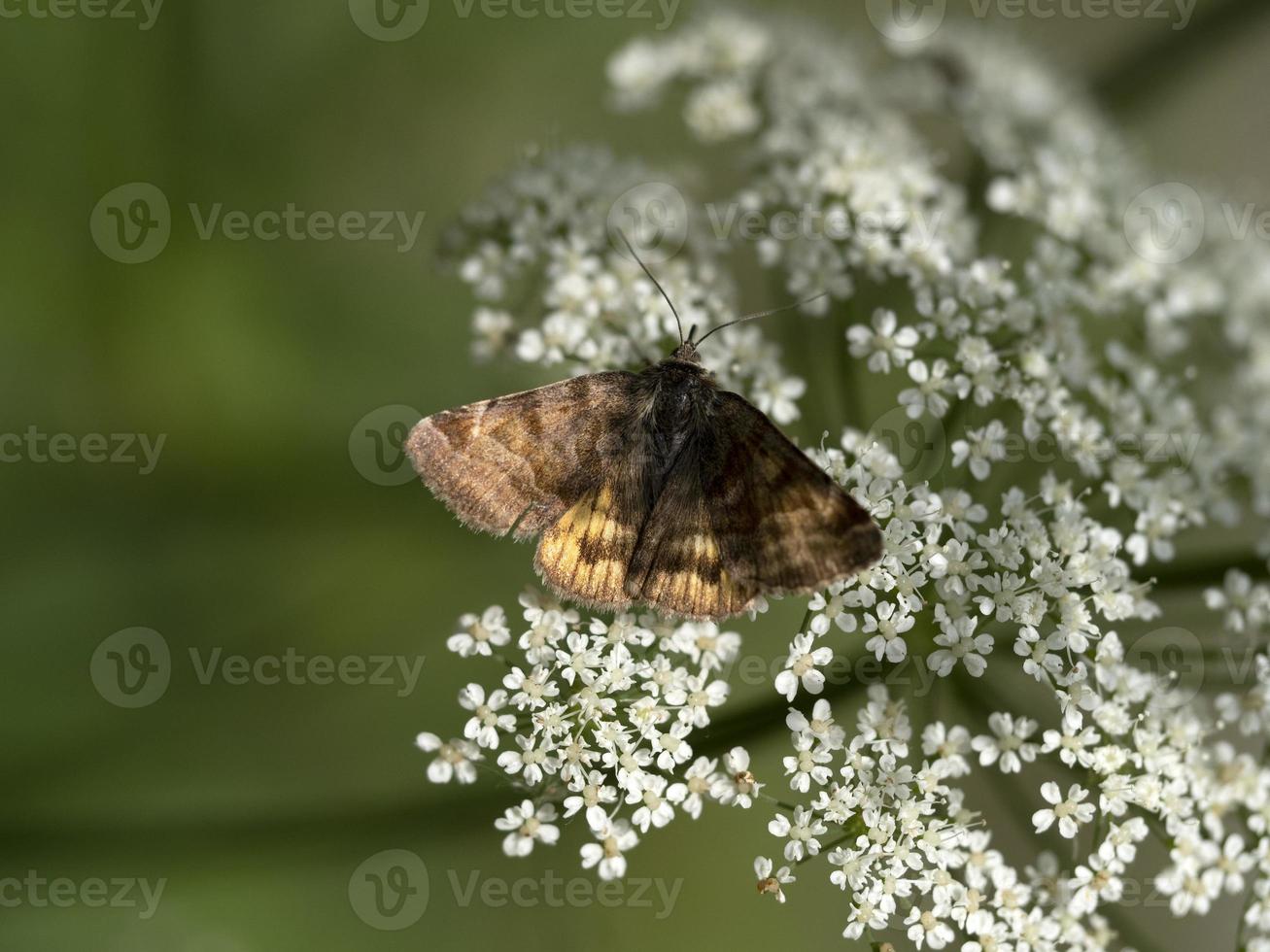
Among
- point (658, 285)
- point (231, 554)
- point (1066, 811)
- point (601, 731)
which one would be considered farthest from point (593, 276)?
point (1066, 811)

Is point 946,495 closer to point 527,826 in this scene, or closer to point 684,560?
point 684,560

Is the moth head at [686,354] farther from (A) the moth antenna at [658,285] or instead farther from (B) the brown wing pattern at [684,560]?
(B) the brown wing pattern at [684,560]

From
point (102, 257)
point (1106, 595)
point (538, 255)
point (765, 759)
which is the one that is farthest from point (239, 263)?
point (1106, 595)


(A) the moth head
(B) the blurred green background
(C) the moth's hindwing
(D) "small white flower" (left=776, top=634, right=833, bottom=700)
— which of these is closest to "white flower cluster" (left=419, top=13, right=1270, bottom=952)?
(D) "small white flower" (left=776, top=634, right=833, bottom=700)

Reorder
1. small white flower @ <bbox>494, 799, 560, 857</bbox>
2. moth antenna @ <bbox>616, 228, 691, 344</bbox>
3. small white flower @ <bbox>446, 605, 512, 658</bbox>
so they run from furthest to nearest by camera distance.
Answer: moth antenna @ <bbox>616, 228, 691, 344</bbox> < small white flower @ <bbox>446, 605, 512, 658</bbox> < small white flower @ <bbox>494, 799, 560, 857</bbox>

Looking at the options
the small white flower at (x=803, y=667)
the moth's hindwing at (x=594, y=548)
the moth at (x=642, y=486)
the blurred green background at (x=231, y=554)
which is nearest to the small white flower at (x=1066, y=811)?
the small white flower at (x=803, y=667)

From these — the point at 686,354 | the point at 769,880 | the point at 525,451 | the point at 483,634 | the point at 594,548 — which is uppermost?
the point at 686,354

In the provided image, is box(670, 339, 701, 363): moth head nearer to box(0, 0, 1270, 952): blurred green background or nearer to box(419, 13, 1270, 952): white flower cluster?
box(419, 13, 1270, 952): white flower cluster

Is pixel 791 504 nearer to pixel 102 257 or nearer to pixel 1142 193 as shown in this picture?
pixel 1142 193
